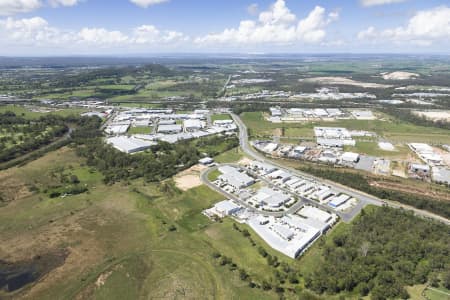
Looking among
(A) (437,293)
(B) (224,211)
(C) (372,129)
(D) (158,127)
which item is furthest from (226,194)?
(C) (372,129)

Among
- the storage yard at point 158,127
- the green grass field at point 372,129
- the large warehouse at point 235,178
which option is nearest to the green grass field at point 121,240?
the large warehouse at point 235,178

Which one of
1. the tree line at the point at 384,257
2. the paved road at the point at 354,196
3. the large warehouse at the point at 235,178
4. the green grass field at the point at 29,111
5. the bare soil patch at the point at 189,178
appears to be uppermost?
the green grass field at the point at 29,111

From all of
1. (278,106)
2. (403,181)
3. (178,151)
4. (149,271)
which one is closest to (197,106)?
(278,106)

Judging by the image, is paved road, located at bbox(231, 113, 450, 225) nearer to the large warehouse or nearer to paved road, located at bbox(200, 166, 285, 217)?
the large warehouse

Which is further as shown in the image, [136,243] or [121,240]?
[121,240]

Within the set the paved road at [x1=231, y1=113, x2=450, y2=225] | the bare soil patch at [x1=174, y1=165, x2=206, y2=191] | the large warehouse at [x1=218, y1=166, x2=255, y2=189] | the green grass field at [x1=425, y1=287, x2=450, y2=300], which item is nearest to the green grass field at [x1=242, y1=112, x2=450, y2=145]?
the paved road at [x1=231, y1=113, x2=450, y2=225]

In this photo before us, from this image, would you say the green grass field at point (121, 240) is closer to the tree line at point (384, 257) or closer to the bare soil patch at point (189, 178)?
the bare soil patch at point (189, 178)

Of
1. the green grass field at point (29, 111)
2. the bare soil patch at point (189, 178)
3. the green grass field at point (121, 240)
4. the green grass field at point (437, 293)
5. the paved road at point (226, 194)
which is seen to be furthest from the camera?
the green grass field at point (29, 111)

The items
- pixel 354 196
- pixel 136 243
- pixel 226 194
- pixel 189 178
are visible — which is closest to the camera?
pixel 136 243

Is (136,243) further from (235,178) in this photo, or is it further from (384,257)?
(384,257)

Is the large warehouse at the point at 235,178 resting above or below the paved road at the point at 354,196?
above

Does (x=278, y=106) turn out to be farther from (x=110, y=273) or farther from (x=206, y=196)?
(x=110, y=273)
